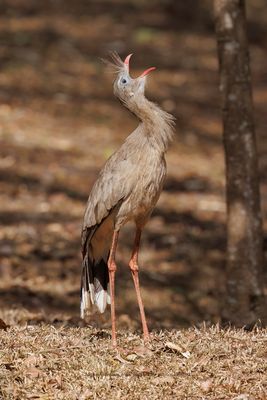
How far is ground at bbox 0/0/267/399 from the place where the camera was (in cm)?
531

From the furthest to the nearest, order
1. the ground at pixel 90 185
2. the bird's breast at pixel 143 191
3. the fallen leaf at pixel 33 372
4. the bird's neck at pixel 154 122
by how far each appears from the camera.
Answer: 1. the bird's neck at pixel 154 122
2. the bird's breast at pixel 143 191
3. the ground at pixel 90 185
4. the fallen leaf at pixel 33 372

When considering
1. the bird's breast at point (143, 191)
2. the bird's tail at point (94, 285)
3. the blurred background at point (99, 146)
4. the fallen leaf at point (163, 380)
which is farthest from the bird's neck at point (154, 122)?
the blurred background at point (99, 146)

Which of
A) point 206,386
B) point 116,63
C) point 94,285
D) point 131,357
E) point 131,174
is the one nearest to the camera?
point 206,386

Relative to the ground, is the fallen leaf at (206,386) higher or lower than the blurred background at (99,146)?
lower

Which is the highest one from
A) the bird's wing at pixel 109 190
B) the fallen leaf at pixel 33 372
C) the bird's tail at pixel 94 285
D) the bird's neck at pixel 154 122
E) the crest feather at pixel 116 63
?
the crest feather at pixel 116 63

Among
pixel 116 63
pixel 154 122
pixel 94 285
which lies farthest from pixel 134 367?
pixel 116 63

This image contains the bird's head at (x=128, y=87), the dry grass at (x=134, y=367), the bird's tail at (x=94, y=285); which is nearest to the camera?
the dry grass at (x=134, y=367)

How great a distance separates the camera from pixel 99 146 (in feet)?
44.4

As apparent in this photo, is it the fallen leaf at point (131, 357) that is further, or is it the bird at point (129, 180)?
the bird at point (129, 180)

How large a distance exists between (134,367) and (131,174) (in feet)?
4.20

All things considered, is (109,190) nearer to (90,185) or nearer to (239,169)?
(239,169)

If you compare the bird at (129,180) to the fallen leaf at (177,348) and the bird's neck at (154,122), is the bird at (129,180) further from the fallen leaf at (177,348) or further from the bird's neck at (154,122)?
the fallen leaf at (177,348)

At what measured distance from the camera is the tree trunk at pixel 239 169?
7254 mm

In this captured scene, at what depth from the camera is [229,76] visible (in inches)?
287
